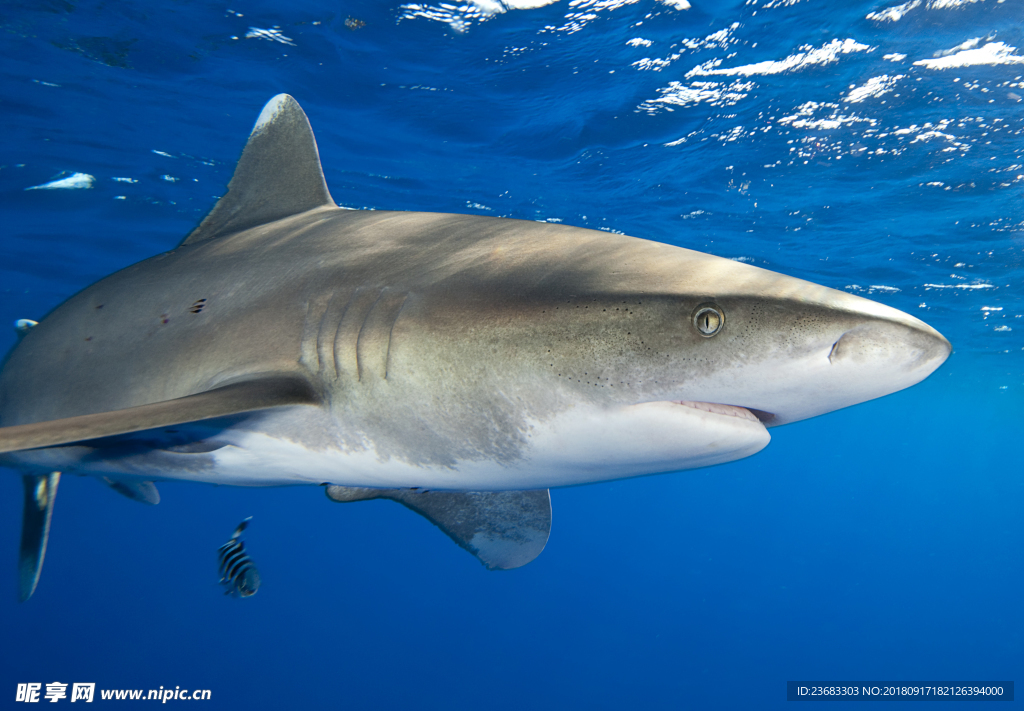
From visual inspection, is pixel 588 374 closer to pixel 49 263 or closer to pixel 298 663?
pixel 49 263

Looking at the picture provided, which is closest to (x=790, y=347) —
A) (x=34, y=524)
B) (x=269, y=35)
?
(x=34, y=524)

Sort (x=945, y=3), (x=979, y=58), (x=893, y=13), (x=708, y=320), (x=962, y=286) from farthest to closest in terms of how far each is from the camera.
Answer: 1. (x=962, y=286)
2. (x=979, y=58)
3. (x=893, y=13)
4. (x=945, y=3)
5. (x=708, y=320)

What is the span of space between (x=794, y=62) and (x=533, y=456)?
9682 mm

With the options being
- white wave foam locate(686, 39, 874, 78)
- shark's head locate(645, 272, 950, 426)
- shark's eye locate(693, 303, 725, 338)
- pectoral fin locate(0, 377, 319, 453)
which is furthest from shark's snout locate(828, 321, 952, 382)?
white wave foam locate(686, 39, 874, 78)

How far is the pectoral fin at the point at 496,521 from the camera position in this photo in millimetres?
3385

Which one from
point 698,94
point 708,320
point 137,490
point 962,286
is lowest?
point 708,320

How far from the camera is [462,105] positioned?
34.6ft

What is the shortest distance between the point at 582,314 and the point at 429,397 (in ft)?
2.08

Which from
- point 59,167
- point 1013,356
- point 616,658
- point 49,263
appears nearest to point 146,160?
point 59,167

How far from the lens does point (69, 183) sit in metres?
13.1

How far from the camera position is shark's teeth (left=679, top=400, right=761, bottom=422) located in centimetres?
174

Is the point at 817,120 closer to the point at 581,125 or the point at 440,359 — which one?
the point at 581,125

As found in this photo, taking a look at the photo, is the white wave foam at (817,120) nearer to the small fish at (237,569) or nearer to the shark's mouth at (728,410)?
the shark's mouth at (728,410)

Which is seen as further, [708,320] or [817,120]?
[817,120]
